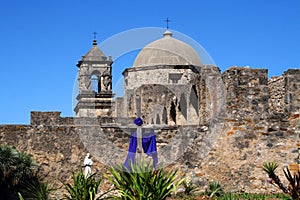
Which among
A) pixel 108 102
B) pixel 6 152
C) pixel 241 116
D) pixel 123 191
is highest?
pixel 108 102

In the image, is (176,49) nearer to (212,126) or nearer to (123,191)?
(212,126)

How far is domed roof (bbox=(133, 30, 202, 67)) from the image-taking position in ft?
120

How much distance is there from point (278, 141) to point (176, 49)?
22933 mm

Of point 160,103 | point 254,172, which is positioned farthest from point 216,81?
point 160,103

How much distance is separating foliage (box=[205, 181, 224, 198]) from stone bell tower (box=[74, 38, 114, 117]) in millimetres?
15805

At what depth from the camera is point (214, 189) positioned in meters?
13.6

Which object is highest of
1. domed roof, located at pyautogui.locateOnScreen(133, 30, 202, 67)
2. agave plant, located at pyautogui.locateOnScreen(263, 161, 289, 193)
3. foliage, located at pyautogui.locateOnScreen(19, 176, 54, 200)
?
domed roof, located at pyautogui.locateOnScreen(133, 30, 202, 67)

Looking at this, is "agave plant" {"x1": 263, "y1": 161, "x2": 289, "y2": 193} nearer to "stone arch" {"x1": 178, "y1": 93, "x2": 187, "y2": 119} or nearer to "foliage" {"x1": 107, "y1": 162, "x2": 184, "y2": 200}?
"foliage" {"x1": 107, "y1": 162, "x2": 184, "y2": 200}

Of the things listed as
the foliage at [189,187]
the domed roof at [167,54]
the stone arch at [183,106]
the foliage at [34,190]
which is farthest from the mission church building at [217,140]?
the domed roof at [167,54]

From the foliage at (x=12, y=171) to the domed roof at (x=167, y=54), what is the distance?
22.8 m

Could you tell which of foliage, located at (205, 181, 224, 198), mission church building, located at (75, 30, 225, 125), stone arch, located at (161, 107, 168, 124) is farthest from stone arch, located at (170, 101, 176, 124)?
foliage, located at (205, 181, 224, 198)

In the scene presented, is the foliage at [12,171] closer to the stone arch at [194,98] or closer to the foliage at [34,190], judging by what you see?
the foliage at [34,190]

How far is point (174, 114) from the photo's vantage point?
83.0 ft

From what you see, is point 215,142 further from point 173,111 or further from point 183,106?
point 173,111
